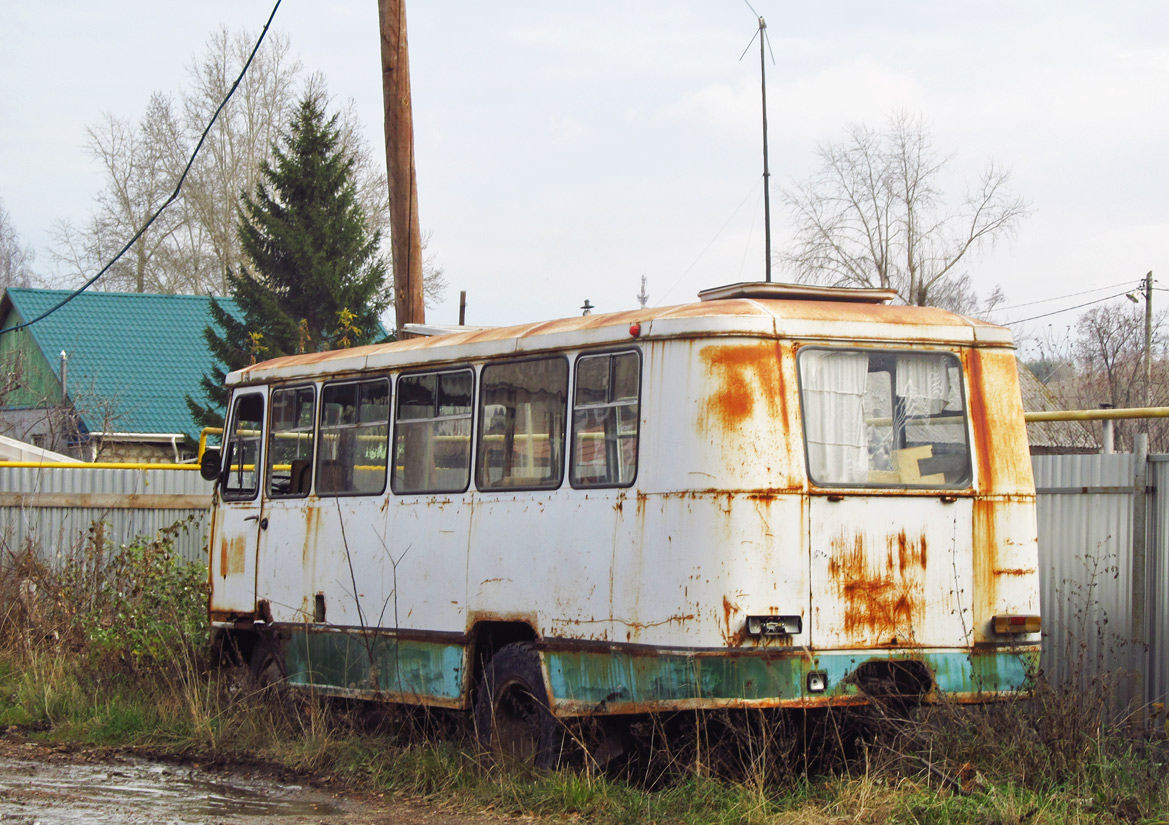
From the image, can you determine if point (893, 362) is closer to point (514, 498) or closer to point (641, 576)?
point (641, 576)

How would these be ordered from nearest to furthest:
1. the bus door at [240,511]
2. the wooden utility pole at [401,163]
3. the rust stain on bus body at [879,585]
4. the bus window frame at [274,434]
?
the rust stain on bus body at [879,585], the bus window frame at [274,434], the bus door at [240,511], the wooden utility pole at [401,163]

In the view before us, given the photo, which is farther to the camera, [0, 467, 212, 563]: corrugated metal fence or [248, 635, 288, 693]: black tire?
[0, 467, 212, 563]: corrugated metal fence

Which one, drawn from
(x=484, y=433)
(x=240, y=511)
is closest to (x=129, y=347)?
(x=240, y=511)

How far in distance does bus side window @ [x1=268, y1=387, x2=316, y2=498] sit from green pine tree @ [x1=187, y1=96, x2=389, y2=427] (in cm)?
1798

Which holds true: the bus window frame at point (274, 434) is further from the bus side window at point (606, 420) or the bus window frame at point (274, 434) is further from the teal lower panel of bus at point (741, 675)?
the teal lower panel of bus at point (741, 675)

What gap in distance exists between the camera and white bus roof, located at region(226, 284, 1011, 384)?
743cm

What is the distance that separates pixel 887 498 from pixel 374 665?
3.88m

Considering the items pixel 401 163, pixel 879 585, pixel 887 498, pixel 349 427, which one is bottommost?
pixel 879 585

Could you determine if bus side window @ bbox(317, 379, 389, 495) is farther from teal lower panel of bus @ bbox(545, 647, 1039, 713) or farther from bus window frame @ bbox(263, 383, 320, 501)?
teal lower panel of bus @ bbox(545, 647, 1039, 713)

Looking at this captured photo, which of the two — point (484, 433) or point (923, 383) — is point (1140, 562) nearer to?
point (923, 383)

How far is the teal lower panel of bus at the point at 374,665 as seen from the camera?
8.91 meters

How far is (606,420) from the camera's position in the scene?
7883 millimetres

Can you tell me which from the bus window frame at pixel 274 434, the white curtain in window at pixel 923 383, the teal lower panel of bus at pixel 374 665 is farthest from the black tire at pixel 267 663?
the white curtain in window at pixel 923 383

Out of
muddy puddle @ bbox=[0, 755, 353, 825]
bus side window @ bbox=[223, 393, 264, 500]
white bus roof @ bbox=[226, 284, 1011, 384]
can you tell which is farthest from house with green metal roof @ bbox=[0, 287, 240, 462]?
white bus roof @ bbox=[226, 284, 1011, 384]
